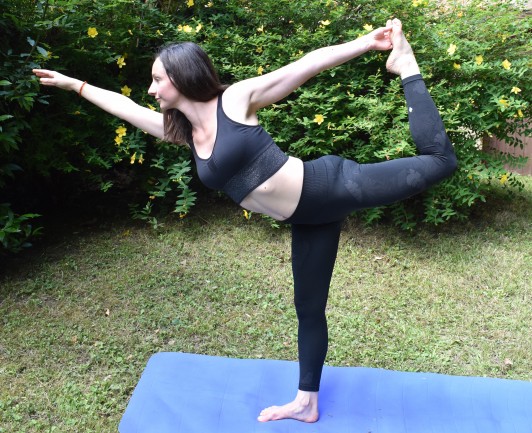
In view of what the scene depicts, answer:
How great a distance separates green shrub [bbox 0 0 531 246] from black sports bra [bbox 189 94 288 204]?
7.02 feet

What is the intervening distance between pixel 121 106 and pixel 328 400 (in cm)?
185

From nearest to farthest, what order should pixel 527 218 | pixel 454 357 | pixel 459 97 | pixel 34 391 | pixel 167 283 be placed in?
pixel 34 391 → pixel 454 357 → pixel 167 283 → pixel 459 97 → pixel 527 218

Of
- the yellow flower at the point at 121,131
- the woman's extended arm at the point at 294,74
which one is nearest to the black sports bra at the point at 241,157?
the woman's extended arm at the point at 294,74

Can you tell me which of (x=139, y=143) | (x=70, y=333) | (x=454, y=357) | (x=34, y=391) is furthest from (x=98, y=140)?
(x=454, y=357)

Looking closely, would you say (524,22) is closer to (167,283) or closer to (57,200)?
(167,283)

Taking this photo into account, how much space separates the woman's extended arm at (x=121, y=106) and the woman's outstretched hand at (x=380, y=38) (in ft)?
3.35

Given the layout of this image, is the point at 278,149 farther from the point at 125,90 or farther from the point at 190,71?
the point at 125,90

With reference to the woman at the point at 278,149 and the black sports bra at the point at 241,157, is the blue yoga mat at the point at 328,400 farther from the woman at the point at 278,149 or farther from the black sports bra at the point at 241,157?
the black sports bra at the point at 241,157

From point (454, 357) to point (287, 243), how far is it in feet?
5.91

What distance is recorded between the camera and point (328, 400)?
2.82 metres

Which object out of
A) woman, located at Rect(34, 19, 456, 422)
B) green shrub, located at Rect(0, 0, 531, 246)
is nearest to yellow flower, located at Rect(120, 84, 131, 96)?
green shrub, located at Rect(0, 0, 531, 246)

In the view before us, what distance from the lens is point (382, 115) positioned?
4.31 m

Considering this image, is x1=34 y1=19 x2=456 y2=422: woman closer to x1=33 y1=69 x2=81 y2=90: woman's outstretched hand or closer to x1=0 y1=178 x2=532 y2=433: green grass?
x1=33 y1=69 x2=81 y2=90: woman's outstretched hand

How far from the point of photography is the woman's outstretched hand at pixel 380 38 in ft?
7.41
